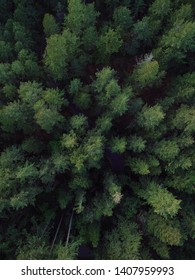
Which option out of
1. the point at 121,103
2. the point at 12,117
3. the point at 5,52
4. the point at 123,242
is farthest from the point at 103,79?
the point at 123,242

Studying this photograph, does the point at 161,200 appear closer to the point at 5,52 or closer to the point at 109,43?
the point at 109,43

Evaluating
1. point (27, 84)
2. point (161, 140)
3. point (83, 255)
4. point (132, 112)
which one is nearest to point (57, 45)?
point (27, 84)

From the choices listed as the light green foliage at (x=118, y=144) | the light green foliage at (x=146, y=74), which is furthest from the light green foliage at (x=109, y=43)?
the light green foliage at (x=118, y=144)

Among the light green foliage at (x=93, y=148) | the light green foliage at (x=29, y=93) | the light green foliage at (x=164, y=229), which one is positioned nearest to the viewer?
the light green foliage at (x=93, y=148)

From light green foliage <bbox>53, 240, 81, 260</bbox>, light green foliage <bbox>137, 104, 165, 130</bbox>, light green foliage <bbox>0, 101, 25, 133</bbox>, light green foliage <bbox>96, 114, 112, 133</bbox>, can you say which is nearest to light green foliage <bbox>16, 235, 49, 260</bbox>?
light green foliage <bbox>53, 240, 81, 260</bbox>

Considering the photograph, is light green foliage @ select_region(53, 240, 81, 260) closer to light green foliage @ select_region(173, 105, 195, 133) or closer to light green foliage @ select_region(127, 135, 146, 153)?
light green foliage @ select_region(127, 135, 146, 153)

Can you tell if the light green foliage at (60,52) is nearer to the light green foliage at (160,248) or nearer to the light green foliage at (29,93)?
the light green foliage at (29,93)
